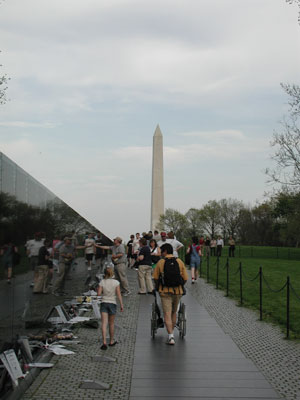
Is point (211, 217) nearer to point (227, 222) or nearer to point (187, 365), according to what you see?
point (227, 222)

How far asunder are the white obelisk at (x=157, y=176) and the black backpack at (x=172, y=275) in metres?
49.6

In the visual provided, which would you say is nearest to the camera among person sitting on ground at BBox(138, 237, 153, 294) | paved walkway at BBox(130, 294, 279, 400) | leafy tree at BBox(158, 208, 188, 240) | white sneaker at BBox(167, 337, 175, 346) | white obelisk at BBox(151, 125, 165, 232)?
paved walkway at BBox(130, 294, 279, 400)

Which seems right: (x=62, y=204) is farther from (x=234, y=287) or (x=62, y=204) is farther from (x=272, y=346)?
(x=234, y=287)

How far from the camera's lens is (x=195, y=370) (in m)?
8.26

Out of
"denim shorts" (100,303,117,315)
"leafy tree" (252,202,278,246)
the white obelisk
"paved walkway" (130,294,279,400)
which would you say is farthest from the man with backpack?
"leafy tree" (252,202,278,246)

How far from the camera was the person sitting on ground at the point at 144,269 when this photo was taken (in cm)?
1792

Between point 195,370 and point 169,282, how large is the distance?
218 cm

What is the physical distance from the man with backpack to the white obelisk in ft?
162

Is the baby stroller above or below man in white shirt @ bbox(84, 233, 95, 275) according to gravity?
below

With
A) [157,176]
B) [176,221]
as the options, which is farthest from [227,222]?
[157,176]

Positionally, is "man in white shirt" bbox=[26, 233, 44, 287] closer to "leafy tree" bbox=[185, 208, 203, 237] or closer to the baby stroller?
the baby stroller

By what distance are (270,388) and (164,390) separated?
1332 millimetres

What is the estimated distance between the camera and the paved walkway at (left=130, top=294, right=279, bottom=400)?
23.5 ft

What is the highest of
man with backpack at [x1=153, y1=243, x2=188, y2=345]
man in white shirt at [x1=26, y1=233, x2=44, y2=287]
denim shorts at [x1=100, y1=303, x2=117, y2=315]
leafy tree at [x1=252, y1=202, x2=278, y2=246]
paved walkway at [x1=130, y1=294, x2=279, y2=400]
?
leafy tree at [x1=252, y1=202, x2=278, y2=246]
